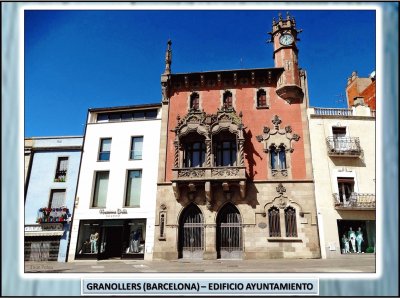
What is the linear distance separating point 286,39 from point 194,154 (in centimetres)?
1105

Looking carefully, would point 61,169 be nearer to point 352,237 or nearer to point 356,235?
point 352,237

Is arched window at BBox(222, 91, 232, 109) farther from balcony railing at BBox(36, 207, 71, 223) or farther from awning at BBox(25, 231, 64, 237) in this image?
awning at BBox(25, 231, 64, 237)

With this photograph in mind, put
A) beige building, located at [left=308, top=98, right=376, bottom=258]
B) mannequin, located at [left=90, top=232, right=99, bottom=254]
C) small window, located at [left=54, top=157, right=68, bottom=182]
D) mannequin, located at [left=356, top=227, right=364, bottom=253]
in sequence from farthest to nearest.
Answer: small window, located at [left=54, top=157, right=68, bottom=182] < mannequin, located at [left=90, top=232, right=99, bottom=254] < beige building, located at [left=308, top=98, right=376, bottom=258] < mannequin, located at [left=356, top=227, right=364, bottom=253]

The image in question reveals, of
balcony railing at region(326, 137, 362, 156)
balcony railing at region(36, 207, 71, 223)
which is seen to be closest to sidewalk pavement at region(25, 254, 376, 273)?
balcony railing at region(36, 207, 71, 223)

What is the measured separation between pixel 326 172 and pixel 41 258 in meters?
19.2

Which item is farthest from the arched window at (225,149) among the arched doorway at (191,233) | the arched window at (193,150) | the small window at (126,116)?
the small window at (126,116)

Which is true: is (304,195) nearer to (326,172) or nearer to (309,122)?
(326,172)

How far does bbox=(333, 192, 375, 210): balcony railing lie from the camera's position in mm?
19266

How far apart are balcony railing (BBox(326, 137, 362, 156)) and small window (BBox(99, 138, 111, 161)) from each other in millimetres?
15599

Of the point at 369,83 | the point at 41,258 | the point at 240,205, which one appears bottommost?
the point at 41,258

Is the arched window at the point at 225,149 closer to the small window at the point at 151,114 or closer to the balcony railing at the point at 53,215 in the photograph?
the small window at the point at 151,114

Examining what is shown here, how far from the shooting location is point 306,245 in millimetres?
19156

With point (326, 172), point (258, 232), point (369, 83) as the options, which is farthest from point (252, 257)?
point (369, 83)

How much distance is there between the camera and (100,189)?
886 inches
